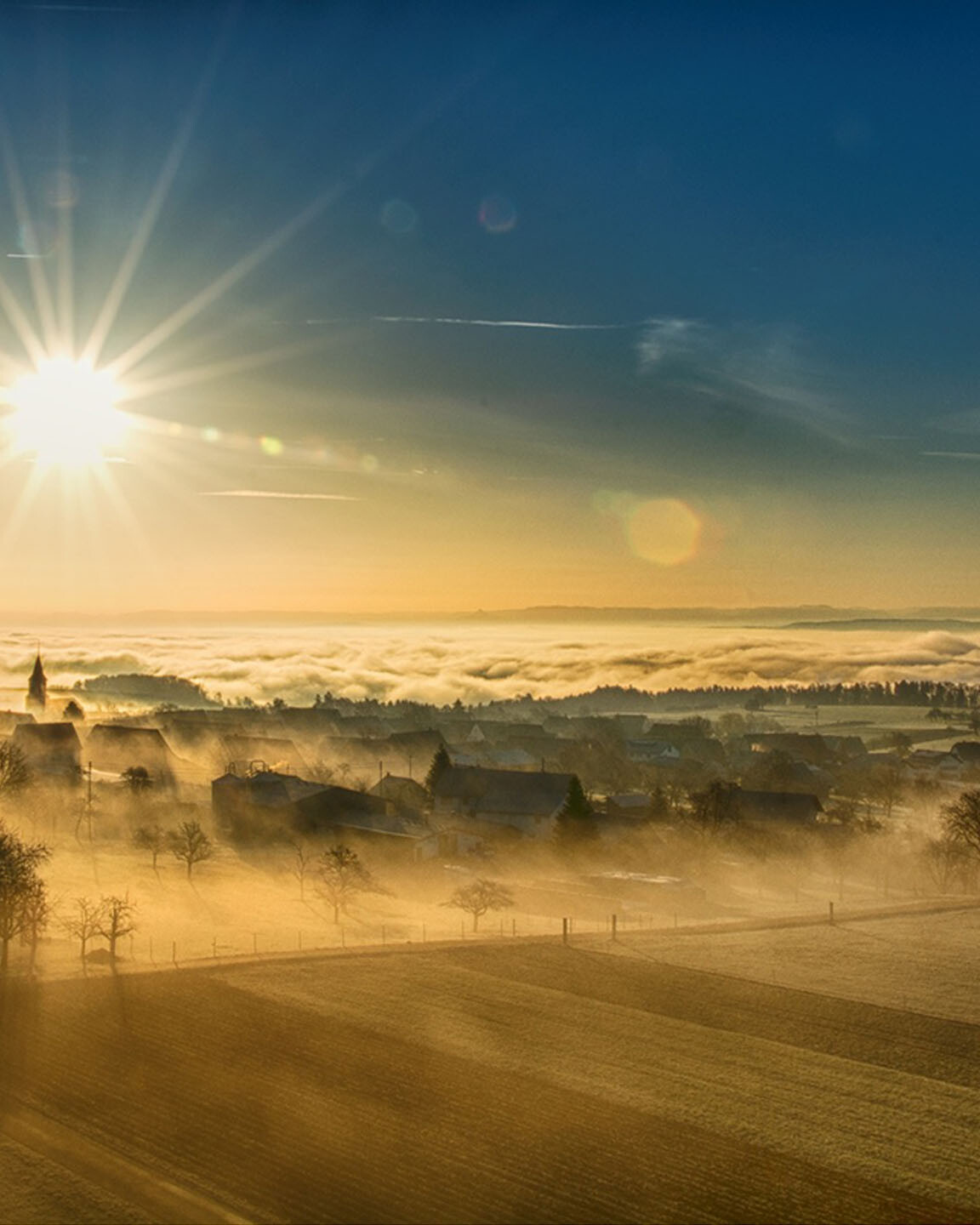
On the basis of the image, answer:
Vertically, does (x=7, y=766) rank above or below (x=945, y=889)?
above

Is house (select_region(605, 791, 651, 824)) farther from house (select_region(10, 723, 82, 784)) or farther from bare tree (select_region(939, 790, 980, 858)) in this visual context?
house (select_region(10, 723, 82, 784))

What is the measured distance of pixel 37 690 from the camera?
116 meters

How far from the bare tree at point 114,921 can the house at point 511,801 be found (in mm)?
29369

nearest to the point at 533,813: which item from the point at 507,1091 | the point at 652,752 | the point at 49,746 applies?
the point at 49,746

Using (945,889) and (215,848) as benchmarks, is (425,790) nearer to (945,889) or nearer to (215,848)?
(215,848)

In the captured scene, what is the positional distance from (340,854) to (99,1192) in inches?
1241

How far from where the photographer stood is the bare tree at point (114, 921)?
3709 centimetres

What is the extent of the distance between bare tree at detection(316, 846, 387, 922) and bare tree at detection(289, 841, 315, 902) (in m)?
0.74

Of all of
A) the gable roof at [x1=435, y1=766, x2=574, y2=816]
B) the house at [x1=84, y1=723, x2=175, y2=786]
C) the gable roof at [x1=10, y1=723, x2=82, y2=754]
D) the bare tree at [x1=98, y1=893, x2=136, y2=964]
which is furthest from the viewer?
the house at [x1=84, y1=723, x2=175, y2=786]

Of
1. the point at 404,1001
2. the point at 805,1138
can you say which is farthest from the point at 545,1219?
the point at 404,1001

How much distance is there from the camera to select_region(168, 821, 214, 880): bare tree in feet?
181

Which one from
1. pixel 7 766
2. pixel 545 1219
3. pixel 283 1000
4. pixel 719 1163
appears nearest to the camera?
pixel 545 1219

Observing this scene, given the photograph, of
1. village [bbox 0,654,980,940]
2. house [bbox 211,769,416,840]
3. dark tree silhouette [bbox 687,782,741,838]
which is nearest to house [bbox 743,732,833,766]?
village [bbox 0,654,980,940]

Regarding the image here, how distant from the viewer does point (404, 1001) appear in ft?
106
